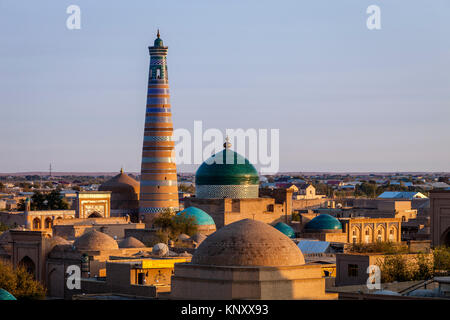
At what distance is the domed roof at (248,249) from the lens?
20.0m

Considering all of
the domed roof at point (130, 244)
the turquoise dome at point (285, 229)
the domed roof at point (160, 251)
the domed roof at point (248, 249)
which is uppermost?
the domed roof at point (248, 249)

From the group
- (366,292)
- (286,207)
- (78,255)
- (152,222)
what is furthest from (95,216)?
(366,292)

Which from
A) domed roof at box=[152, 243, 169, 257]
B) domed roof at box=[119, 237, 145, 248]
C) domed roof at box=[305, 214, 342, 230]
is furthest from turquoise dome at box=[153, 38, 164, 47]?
domed roof at box=[152, 243, 169, 257]

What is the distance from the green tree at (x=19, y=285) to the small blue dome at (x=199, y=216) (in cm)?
1112

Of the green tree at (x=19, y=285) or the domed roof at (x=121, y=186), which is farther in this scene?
the domed roof at (x=121, y=186)

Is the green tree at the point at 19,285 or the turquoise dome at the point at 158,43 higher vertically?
the turquoise dome at the point at 158,43

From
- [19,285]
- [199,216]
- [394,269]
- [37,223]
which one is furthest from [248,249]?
[37,223]

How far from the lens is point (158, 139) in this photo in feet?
142

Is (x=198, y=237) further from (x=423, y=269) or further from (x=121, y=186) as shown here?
(x=121, y=186)

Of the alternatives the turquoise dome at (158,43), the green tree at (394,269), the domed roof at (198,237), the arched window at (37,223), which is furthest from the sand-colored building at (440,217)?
the arched window at (37,223)

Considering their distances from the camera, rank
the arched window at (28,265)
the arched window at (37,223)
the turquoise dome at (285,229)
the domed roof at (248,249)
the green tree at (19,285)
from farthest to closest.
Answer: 1. the arched window at (37,223)
2. the turquoise dome at (285,229)
3. the arched window at (28,265)
4. the green tree at (19,285)
5. the domed roof at (248,249)

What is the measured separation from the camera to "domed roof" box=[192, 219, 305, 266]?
2002 centimetres

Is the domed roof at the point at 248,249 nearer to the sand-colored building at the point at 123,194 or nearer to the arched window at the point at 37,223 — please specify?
the sand-colored building at the point at 123,194
